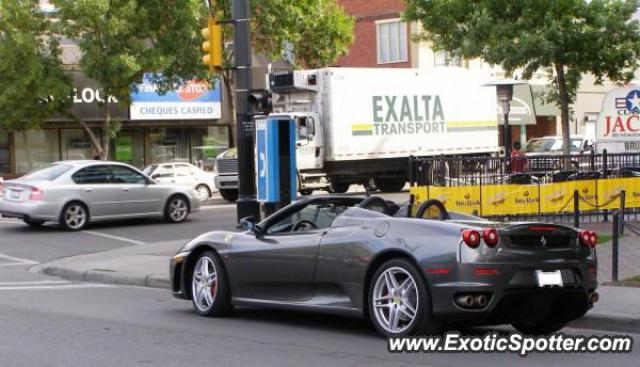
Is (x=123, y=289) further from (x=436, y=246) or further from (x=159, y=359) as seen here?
(x=436, y=246)

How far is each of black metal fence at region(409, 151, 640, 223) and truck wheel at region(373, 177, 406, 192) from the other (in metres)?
13.6

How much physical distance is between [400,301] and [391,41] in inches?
1494

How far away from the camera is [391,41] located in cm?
4547

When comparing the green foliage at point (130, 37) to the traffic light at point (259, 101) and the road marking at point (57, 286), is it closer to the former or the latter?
the traffic light at point (259, 101)

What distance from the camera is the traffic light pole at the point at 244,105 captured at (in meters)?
15.3

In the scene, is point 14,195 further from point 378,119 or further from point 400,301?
point 400,301

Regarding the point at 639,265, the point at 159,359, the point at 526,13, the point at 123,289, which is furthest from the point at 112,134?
the point at 159,359

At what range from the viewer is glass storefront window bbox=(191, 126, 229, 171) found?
4191cm

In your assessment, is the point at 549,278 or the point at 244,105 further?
the point at 244,105

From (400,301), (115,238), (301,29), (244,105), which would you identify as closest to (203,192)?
(301,29)

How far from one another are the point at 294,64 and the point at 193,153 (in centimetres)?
606

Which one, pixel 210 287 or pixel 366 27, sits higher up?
pixel 366 27

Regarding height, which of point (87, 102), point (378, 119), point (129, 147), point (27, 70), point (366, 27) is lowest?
point (129, 147)

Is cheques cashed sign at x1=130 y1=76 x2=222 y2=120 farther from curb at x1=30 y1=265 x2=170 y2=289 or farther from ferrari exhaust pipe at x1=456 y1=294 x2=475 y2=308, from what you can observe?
ferrari exhaust pipe at x1=456 y1=294 x2=475 y2=308
